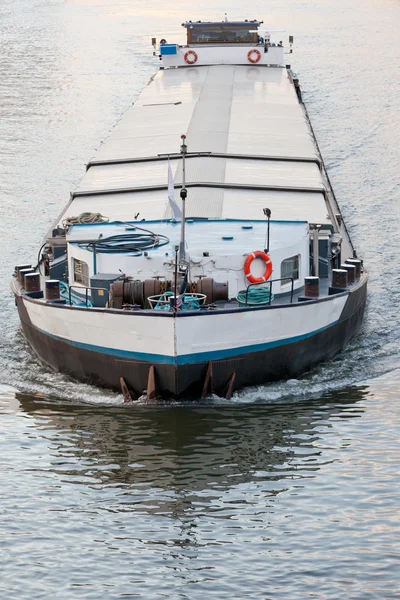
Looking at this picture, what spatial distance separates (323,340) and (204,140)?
13588 millimetres

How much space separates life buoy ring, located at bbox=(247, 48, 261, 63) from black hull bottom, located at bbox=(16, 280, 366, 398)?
3347 centimetres

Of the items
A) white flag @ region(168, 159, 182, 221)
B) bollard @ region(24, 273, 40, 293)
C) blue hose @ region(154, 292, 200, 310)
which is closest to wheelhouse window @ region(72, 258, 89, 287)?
bollard @ region(24, 273, 40, 293)

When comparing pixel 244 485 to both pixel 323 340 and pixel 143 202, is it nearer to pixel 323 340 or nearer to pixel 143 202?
pixel 323 340

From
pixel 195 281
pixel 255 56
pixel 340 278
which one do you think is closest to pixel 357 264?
pixel 340 278

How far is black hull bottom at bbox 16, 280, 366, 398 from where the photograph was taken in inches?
966

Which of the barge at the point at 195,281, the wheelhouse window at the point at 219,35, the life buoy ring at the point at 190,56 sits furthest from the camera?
the wheelhouse window at the point at 219,35

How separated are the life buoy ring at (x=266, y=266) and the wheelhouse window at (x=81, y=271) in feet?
12.4

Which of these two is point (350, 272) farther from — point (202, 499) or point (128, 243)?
point (202, 499)

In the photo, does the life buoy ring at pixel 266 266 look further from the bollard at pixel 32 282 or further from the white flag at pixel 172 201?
the bollard at pixel 32 282

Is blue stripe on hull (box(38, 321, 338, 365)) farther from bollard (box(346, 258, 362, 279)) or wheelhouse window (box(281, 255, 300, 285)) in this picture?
bollard (box(346, 258, 362, 279))

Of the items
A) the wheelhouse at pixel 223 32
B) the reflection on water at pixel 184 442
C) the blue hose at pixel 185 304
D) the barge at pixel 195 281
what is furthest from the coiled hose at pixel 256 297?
the wheelhouse at pixel 223 32

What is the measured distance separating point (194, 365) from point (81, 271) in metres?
4.43

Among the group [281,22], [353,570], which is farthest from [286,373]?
[281,22]

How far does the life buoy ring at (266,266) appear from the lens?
2597 centimetres
